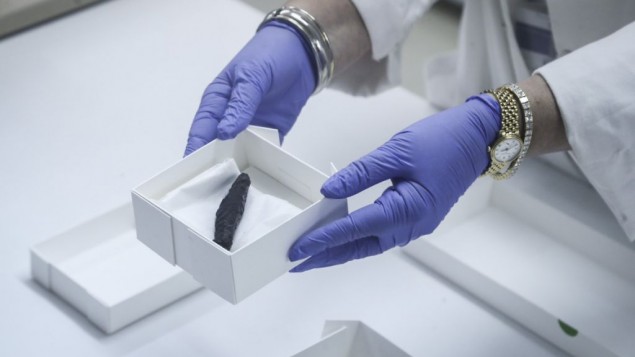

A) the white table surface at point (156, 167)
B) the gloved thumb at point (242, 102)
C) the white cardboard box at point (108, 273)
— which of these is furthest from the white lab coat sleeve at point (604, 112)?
the white cardboard box at point (108, 273)

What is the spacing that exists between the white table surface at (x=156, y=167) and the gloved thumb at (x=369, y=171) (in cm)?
21

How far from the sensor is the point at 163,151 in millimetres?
1421

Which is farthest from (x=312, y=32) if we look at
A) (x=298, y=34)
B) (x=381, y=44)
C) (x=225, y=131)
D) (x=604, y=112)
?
(x=604, y=112)

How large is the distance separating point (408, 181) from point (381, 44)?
376 millimetres

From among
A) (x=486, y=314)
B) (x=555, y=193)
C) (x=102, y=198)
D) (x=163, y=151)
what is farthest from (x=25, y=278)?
(x=555, y=193)

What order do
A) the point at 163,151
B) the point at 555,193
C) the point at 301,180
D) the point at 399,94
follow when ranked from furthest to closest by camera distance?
the point at 399,94
the point at 163,151
the point at 555,193
the point at 301,180

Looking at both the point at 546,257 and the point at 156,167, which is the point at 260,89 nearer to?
the point at 156,167

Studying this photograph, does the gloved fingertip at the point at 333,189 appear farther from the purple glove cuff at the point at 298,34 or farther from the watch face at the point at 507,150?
the purple glove cuff at the point at 298,34

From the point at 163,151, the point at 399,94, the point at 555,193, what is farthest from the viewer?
the point at 399,94

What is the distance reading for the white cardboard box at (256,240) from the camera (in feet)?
3.09

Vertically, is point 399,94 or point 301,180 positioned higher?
point 301,180

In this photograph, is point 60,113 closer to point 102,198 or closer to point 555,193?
point 102,198

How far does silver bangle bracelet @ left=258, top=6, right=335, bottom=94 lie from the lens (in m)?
1.28

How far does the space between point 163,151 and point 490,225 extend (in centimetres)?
46
